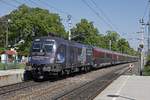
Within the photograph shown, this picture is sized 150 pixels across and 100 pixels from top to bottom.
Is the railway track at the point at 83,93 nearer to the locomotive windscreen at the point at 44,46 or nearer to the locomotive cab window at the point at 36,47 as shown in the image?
the locomotive windscreen at the point at 44,46

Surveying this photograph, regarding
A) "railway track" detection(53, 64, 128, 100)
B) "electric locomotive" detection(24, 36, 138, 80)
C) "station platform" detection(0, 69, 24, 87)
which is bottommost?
"railway track" detection(53, 64, 128, 100)

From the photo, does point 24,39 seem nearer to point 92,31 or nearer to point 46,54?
point 92,31

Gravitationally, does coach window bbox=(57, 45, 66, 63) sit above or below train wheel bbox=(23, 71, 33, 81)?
above

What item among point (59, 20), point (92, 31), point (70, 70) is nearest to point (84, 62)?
point (70, 70)

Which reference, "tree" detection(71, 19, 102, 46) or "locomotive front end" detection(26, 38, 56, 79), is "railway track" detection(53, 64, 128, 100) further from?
"tree" detection(71, 19, 102, 46)

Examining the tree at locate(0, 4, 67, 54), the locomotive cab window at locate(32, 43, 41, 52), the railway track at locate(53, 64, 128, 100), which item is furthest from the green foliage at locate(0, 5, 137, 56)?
the railway track at locate(53, 64, 128, 100)

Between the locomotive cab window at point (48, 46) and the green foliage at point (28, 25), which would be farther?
the green foliage at point (28, 25)

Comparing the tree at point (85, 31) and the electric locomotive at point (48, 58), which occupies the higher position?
the tree at point (85, 31)

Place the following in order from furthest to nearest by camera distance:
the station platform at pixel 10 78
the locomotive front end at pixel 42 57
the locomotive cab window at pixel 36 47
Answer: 1. the locomotive cab window at pixel 36 47
2. the locomotive front end at pixel 42 57
3. the station platform at pixel 10 78

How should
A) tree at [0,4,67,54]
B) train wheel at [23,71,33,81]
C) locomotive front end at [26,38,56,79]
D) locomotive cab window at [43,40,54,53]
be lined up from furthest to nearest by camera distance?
tree at [0,4,67,54] → train wheel at [23,71,33,81] → locomotive cab window at [43,40,54,53] → locomotive front end at [26,38,56,79]

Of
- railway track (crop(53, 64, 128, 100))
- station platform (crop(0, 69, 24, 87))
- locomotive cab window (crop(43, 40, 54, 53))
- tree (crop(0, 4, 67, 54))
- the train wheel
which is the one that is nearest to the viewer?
railway track (crop(53, 64, 128, 100))

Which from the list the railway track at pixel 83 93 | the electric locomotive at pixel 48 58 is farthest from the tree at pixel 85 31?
the railway track at pixel 83 93

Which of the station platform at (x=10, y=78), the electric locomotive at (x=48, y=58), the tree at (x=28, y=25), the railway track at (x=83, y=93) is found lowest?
the railway track at (x=83, y=93)

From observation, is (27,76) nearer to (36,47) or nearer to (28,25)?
(36,47)
